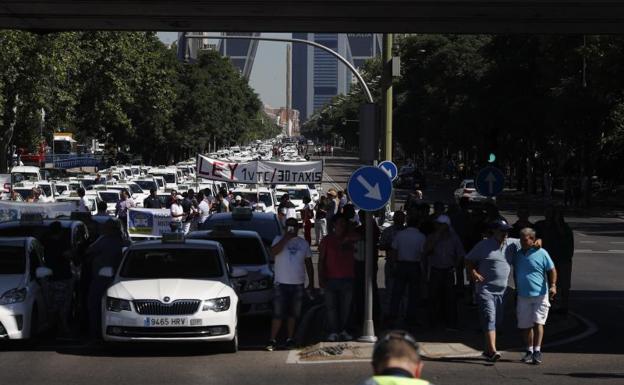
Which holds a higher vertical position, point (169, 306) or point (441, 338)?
point (169, 306)

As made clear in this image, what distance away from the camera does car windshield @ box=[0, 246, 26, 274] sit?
1556 cm

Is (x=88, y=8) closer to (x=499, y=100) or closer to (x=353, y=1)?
(x=353, y=1)

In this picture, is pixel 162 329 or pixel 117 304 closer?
pixel 162 329

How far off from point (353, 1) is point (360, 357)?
4.54 metres

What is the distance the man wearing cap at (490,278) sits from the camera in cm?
1355

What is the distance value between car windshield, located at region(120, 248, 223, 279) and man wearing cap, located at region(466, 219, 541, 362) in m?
3.37

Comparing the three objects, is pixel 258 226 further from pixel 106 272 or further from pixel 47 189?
pixel 47 189

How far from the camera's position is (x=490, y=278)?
45.0ft

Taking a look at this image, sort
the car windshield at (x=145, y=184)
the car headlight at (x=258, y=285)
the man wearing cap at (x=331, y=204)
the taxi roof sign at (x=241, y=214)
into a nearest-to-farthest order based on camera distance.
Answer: the car headlight at (x=258, y=285) → the taxi roof sign at (x=241, y=214) → the man wearing cap at (x=331, y=204) → the car windshield at (x=145, y=184)

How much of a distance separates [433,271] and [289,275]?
244 cm

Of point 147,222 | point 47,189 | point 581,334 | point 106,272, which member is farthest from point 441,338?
point 47,189

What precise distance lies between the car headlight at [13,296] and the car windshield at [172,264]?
1.22 metres

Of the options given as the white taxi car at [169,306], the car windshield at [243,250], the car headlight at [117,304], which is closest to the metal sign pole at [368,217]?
the white taxi car at [169,306]

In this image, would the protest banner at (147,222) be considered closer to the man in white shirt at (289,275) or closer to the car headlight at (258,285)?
the car headlight at (258,285)
